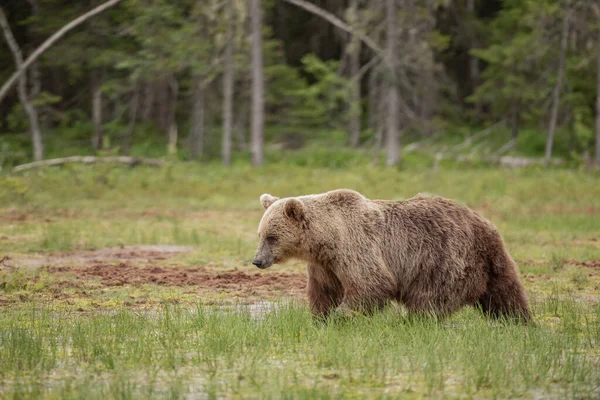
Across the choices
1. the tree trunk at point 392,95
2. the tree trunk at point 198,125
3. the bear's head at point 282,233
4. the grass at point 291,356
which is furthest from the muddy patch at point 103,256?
the tree trunk at point 198,125

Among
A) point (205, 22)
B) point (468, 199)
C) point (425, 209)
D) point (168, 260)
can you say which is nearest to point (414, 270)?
point (425, 209)

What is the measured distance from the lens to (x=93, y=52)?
34.6 meters

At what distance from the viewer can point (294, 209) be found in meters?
7.65

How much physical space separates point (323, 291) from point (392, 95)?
21193mm

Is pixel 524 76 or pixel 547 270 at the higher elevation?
pixel 524 76

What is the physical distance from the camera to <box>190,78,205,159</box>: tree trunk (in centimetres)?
3491

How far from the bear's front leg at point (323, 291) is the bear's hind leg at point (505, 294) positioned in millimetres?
1411

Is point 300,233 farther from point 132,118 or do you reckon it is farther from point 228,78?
point 132,118

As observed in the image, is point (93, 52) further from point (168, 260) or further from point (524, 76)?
point (168, 260)

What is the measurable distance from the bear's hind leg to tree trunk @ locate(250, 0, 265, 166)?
21126 mm

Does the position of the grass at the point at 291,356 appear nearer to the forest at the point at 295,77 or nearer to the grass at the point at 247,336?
the grass at the point at 247,336

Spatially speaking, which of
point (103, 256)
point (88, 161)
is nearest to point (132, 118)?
point (88, 161)

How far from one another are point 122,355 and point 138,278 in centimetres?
445

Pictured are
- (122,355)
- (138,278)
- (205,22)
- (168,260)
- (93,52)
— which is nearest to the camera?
(122,355)
